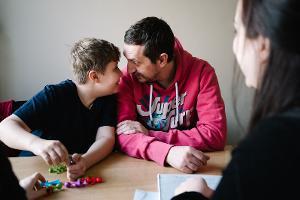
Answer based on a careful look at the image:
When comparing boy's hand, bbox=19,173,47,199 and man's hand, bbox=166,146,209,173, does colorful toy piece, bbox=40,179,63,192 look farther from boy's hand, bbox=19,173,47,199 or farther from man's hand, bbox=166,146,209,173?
man's hand, bbox=166,146,209,173

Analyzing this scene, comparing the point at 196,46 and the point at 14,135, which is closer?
the point at 14,135

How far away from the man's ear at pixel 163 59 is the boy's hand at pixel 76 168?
61 centimetres

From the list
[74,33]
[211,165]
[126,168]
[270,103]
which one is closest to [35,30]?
[74,33]

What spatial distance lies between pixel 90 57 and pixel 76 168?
523mm

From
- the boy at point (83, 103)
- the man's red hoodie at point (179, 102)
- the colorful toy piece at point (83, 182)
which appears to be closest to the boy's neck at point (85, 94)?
the boy at point (83, 103)

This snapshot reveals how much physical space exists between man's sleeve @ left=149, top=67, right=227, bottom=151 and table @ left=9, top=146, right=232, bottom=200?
0.19 feet

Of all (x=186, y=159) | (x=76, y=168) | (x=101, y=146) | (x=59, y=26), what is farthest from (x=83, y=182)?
(x=59, y=26)

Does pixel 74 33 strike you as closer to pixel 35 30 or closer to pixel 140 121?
pixel 35 30

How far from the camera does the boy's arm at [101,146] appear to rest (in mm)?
1255

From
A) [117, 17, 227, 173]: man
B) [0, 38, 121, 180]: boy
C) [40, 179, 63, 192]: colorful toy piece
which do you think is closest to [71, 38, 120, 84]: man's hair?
[0, 38, 121, 180]: boy

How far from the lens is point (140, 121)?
160 cm

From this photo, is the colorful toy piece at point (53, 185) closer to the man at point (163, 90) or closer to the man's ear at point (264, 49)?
the man at point (163, 90)

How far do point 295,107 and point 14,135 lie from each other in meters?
1.02

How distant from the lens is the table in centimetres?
Answer: 106
